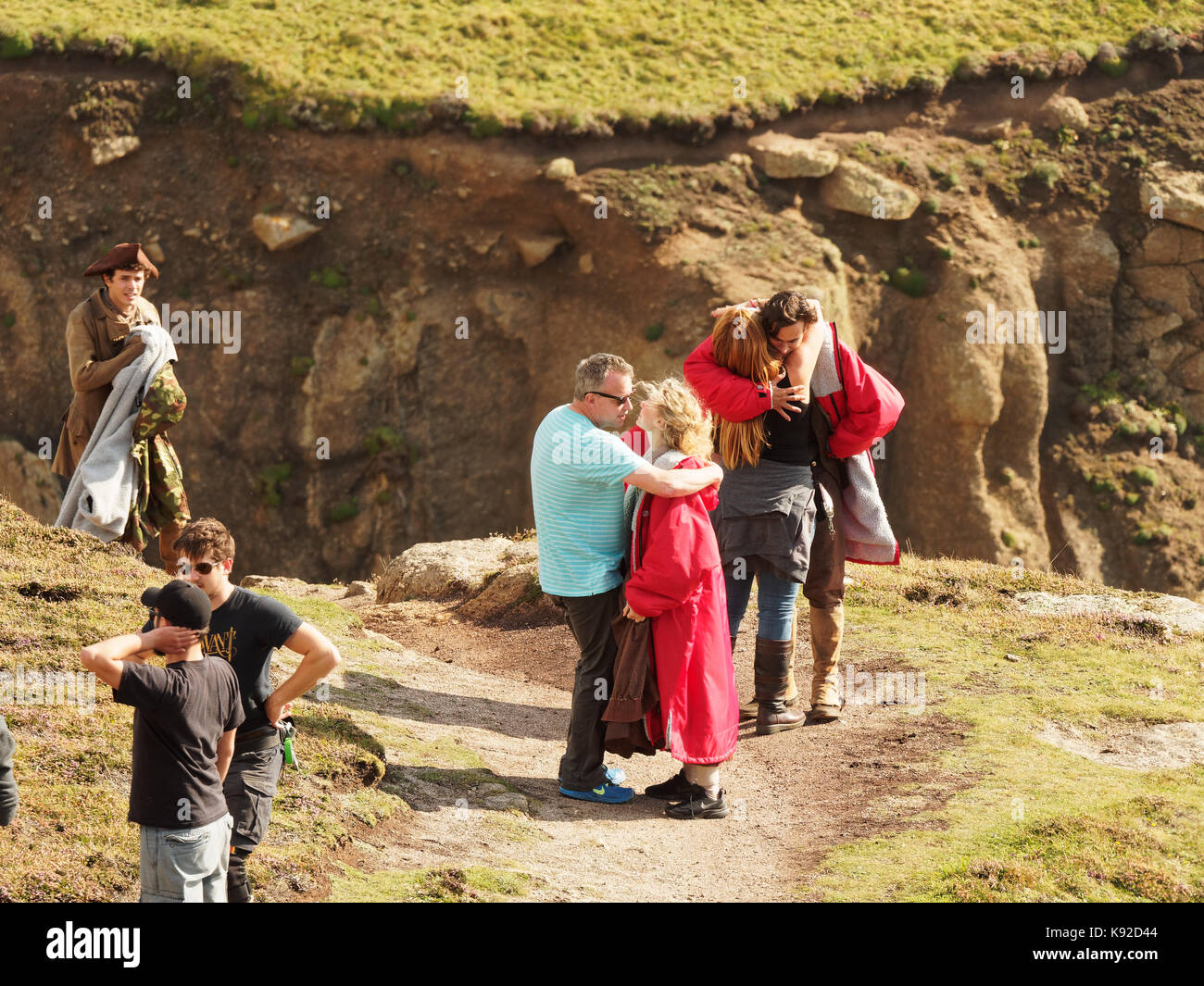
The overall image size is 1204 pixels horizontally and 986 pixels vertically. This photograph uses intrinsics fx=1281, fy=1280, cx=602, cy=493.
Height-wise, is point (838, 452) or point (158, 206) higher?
point (158, 206)

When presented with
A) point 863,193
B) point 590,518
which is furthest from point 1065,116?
point 590,518

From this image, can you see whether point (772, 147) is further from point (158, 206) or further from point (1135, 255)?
point (158, 206)

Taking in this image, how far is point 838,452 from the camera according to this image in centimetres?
780

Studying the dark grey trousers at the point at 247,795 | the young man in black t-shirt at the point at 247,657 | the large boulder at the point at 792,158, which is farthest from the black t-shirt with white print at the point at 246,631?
A: the large boulder at the point at 792,158

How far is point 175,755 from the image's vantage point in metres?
4.17

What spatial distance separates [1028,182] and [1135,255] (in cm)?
262

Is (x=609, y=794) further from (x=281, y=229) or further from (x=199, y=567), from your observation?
(x=281, y=229)

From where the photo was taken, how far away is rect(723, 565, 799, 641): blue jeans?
7555 mm

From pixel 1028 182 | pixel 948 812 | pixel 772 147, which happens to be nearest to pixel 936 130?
pixel 1028 182

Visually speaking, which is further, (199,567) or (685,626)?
(685,626)

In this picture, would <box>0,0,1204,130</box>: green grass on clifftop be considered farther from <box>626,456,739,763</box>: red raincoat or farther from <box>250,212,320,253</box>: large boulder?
<box>626,456,739,763</box>: red raincoat

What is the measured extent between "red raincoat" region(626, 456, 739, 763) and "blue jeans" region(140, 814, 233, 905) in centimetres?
256

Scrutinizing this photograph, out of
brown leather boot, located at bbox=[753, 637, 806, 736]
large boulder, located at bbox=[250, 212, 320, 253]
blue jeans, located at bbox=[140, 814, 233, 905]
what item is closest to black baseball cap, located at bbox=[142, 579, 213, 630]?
blue jeans, located at bbox=[140, 814, 233, 905]

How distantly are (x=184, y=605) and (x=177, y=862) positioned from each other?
33.0 inches
